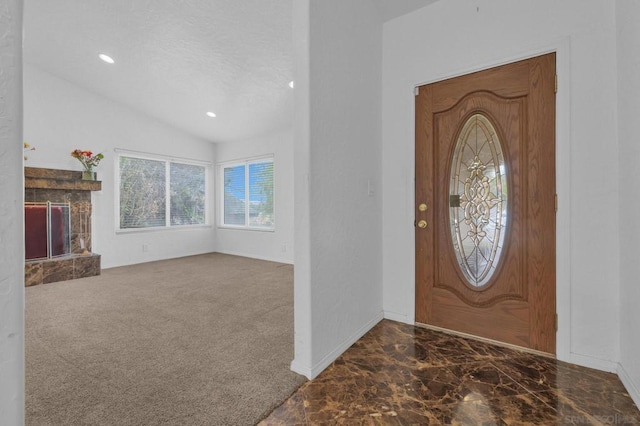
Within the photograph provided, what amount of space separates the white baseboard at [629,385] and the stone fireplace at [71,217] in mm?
5747

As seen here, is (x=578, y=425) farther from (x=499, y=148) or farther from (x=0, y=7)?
(x=0, y=7)

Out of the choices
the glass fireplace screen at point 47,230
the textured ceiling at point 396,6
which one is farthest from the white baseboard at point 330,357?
the glass fireplace screen at point 47,230

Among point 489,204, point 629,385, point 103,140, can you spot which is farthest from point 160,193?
point 629,385

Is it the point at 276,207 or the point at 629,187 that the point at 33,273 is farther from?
the point at 629,187

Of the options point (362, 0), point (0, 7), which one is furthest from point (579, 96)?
point (0, 7)

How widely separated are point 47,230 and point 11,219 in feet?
15.1

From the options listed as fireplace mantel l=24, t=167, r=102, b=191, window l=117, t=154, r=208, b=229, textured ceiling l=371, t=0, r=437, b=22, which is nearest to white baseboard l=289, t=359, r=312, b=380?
textured ceiling l=371, t=0, r=437, b=22

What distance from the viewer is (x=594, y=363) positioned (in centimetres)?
181

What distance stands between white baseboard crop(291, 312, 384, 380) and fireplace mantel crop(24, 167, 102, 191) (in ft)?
14.8

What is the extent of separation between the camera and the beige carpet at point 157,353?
1.47 m

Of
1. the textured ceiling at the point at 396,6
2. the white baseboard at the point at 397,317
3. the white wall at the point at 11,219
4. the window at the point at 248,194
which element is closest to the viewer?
the white wall at the point at 11,219

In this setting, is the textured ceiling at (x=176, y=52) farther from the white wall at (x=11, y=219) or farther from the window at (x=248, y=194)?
the white wall at (x=11, y=219)

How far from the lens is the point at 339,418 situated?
4.64ft

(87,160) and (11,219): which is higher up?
(87,160)
